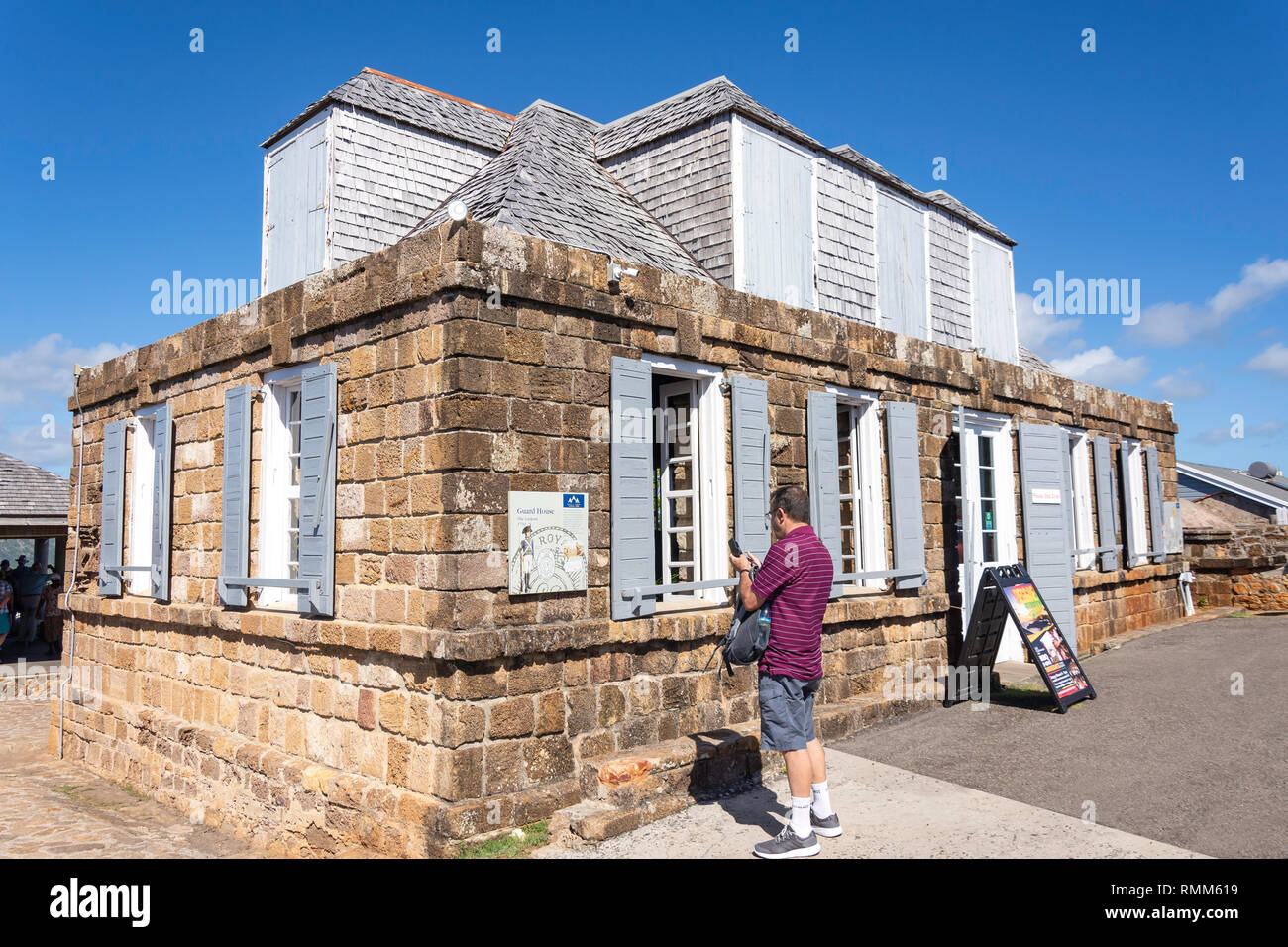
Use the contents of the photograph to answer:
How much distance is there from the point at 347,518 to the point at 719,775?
2.98 metres

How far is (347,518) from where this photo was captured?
6.09 m

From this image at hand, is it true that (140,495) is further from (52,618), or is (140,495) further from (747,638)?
(52,618)

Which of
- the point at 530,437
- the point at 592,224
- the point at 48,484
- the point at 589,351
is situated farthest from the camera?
the point at 48,484

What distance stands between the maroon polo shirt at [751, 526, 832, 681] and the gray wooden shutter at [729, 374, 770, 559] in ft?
6.22

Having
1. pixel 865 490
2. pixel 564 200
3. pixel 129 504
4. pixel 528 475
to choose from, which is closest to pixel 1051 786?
pixel 865 490

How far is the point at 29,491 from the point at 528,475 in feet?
50.2

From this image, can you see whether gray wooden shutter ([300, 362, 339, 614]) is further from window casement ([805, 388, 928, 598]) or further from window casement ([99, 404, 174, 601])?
window casement ([805, 388, 928, 598])

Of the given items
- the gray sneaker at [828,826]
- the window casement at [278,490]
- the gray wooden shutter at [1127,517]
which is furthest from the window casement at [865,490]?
the gray wooden shutter at [1127,517]

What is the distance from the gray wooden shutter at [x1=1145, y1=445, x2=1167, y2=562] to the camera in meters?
13.0

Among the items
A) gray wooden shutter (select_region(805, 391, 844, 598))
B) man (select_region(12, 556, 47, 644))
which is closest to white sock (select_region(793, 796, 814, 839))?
gray wooden shutter (select_region(805, 391, 844, 598))

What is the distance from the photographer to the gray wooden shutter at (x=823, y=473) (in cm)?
736

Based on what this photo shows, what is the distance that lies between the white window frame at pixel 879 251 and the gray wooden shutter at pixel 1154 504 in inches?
150
